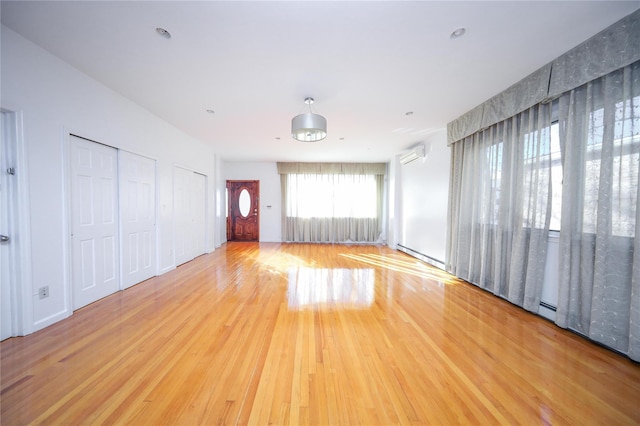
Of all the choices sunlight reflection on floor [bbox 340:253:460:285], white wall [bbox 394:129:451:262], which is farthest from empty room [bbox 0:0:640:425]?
white wall [bbox 394:129:451:262]

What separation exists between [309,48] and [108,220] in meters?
3.18

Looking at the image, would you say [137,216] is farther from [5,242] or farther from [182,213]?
[5,242]

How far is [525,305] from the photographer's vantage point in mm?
2465

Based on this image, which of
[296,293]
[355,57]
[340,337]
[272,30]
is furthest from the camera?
[296,293]

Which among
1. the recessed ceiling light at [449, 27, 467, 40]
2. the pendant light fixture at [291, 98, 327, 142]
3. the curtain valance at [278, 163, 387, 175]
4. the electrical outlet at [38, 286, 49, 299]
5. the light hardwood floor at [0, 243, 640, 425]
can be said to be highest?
the recessed ceiling light at [449, 27, 467, 40]

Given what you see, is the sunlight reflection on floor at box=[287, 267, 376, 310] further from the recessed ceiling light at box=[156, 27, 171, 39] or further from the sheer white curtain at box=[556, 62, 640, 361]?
the recessed ceiling light at box=[156, 27, 171, 39]

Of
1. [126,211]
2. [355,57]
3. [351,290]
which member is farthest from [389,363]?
[126,211]

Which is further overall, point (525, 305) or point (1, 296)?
Result: point (525, 305)

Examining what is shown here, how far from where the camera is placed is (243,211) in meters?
7.27

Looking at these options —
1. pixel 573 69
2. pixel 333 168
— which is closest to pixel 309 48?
pixel 573 69

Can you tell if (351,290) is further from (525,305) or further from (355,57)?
(355,57)

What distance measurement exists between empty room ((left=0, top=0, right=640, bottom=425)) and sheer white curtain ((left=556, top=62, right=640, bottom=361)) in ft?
0.05

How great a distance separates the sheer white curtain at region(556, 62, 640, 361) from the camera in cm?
174

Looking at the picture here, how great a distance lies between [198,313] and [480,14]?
12.1ft
